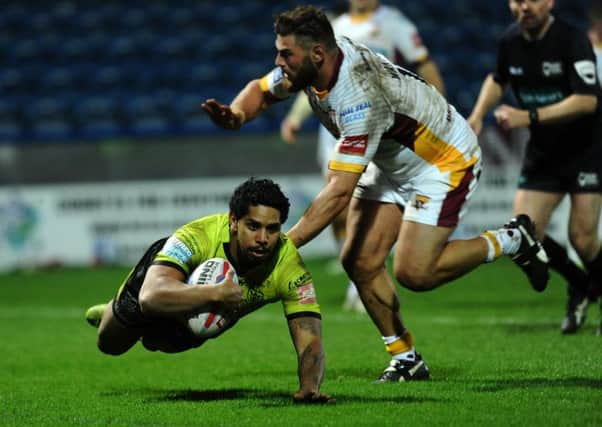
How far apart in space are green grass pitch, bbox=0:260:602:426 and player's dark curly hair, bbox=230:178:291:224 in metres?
A: 0.92

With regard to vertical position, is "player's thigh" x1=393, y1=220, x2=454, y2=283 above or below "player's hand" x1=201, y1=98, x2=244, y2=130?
below

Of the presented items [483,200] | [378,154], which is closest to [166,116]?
[483,200]

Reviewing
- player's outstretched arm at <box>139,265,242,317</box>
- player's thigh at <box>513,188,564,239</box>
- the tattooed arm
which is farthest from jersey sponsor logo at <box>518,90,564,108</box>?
player's outstretched arm at <box>139,265,242,317</box>

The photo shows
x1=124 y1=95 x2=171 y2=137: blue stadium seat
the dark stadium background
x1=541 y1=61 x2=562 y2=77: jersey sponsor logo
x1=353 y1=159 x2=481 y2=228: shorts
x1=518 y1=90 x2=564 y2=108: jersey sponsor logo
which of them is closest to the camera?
x1=353 y1=159 x2=481 y2=228: shorts

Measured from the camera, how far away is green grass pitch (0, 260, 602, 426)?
17.1 feet

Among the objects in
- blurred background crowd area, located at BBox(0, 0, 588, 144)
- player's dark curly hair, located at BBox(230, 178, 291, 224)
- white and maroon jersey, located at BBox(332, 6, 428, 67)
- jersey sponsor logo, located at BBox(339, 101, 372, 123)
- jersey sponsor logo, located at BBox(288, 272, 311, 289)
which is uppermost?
jersey sponsor logo, located at BBox(339, 101, 372, 123)

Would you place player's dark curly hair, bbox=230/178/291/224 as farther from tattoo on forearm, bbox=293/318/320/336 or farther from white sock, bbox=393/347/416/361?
white sock, bbox=393/347/416/361

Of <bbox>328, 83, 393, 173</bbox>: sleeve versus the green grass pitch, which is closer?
the green grass pitch

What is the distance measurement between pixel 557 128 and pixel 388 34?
237 centimetres

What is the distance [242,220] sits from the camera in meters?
5.45

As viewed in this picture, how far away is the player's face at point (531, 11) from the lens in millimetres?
7570

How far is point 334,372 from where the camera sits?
271 inches

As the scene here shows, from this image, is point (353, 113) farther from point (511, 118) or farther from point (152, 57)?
point (152, 57)

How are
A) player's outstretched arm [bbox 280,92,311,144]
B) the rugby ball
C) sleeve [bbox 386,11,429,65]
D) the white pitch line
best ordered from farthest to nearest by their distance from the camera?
player's outstretched arm [bbox 280,92,311,144] < sleeve [bbox 386,11,429,65] < the white pitch line < the rugby ball
